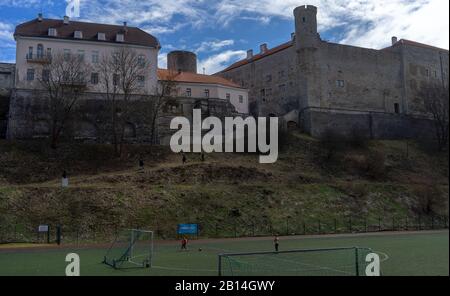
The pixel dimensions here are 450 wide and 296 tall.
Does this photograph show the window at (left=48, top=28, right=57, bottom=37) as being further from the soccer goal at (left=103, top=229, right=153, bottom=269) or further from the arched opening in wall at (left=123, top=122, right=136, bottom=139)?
the soccer goal at (left=103, top=229, right=153, bottom=269)

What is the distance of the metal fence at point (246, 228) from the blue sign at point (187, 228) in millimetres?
1581

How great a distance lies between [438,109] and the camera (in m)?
83.8

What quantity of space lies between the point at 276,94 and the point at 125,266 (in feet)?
221

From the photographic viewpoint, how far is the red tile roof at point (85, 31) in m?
67.8

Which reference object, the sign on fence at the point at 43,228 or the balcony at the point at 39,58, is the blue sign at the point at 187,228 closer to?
the sign on fence at the point at 43,228

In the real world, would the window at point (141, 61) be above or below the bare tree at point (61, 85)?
above

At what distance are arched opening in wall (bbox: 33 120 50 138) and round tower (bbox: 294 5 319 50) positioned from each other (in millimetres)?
42708

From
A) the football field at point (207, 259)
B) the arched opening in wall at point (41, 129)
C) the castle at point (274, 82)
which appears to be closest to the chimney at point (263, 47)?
the castle at point (274, 82)

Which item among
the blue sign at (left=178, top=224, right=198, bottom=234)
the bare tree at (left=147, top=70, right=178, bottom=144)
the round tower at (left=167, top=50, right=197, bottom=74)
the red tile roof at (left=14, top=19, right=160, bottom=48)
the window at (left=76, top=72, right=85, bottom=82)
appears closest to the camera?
the blue sign at (left=178, top=224, right=198, bottom=234)

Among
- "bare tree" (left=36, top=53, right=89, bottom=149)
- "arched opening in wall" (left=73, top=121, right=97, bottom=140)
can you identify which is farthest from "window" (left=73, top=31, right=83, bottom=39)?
"arched opening in wall" (left=73, top=121, right=97, bottom=140)

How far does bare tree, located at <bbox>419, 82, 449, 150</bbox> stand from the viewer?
3174 inches

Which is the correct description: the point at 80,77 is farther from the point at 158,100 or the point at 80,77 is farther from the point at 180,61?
the point at 180,61

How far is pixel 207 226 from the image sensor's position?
44188 millimetres

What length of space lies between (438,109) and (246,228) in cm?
5329
